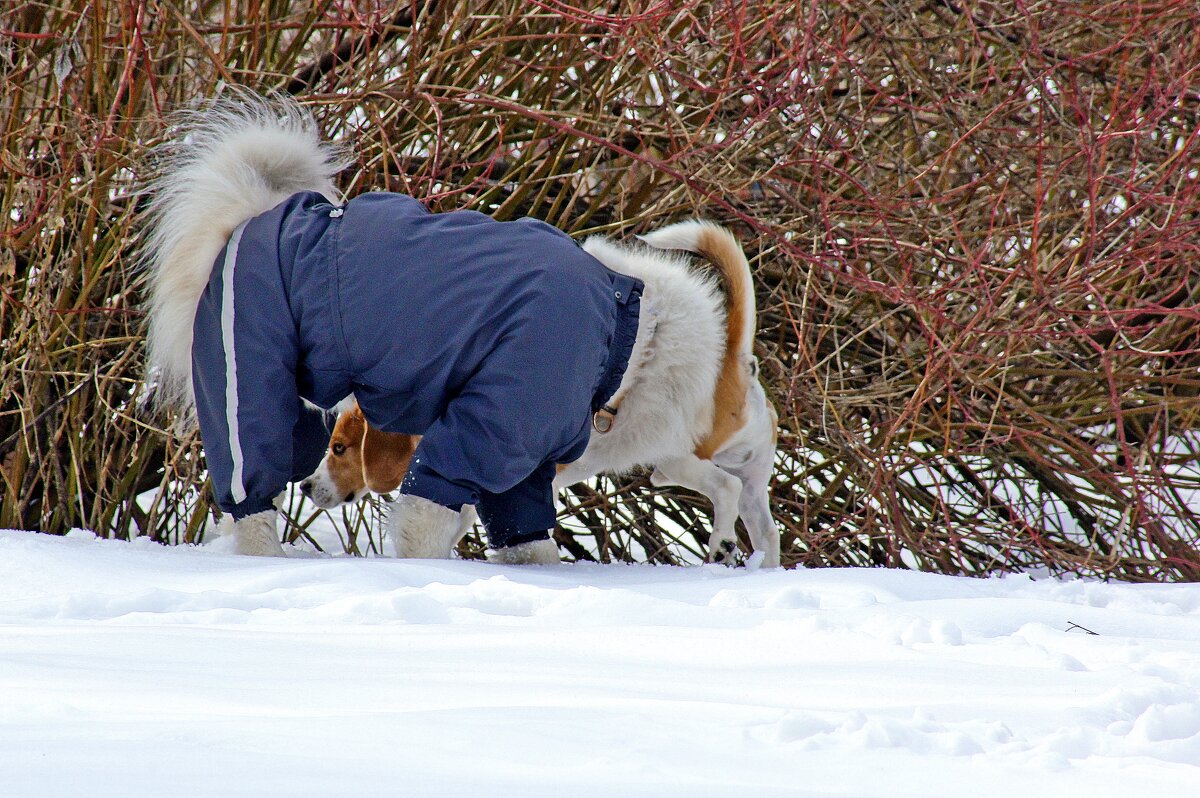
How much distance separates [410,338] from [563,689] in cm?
149

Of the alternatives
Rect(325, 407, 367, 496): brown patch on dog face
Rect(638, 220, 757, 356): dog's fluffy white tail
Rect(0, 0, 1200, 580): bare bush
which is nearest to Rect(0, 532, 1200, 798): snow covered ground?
Rect(325, 407, 367, 496): brown patch on dog face

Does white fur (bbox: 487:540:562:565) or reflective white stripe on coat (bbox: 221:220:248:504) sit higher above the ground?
reflective white stripe on coat (bbox: 221:220:248:504)

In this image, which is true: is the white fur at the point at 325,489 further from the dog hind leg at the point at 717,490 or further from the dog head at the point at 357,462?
the dog hind leg at the point at 717,490

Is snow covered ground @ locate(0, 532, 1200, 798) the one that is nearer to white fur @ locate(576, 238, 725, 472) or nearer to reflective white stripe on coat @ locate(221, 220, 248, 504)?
reflective white stripe on coat @ locate(221, 220, 248, 504)

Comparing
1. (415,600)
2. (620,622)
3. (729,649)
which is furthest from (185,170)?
(729,649)

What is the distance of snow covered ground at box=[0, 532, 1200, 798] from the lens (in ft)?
3.72

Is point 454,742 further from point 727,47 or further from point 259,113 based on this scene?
point 727,47

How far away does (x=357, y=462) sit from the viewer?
336 centimetres

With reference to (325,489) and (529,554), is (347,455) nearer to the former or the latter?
(325,489)

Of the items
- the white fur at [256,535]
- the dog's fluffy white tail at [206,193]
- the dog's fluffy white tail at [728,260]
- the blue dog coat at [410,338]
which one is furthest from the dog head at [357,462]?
the dog's fluffy white tail at [728,260]

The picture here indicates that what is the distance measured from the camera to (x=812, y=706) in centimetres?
147

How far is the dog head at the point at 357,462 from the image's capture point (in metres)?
3.30

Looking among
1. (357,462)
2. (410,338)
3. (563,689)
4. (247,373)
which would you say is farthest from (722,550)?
(563,689)

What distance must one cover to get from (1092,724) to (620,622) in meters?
0.89
